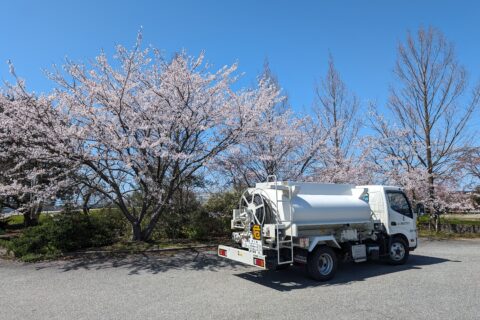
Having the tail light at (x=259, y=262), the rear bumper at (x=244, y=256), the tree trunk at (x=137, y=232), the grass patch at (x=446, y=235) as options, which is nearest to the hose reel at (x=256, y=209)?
the rear bumper at (x=244, y=256)

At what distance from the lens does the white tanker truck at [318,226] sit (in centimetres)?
811

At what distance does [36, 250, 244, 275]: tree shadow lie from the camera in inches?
376

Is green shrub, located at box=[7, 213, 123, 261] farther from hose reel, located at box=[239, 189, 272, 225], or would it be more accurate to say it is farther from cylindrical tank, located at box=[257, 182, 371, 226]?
cylindrical tank, located at box=[257, 182, 371, 226]

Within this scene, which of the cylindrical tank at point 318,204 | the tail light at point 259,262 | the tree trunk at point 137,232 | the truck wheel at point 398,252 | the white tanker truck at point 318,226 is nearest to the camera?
the tail light at point 259,262

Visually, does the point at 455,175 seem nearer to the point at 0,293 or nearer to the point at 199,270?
the point at 199,270

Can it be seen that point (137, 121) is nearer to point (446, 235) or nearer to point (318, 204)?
point (318, 204)

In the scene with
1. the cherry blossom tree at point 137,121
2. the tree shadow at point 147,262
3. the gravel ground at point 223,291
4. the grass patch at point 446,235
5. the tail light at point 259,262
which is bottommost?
the gravel ground at point 223,291

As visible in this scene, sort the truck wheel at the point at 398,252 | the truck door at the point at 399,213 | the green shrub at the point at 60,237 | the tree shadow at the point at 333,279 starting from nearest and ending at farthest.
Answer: the tree shadow at the point at 333,279
the truck wheel at the point at 398,252
the truck door at the point at 399,213
the green shrub at the point at 60,237

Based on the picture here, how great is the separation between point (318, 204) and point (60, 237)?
8.08 meters

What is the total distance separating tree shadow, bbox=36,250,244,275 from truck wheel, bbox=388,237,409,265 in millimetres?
4162

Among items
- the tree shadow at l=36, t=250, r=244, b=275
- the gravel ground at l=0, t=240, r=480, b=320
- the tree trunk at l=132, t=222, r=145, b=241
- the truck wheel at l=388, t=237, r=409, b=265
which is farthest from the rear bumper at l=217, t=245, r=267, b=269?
the tree trunk at l=132, t=222, r=145, b=241

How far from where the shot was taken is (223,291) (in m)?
7.29

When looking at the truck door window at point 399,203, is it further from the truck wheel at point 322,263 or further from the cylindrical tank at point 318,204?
the truck wheel at point 322,263

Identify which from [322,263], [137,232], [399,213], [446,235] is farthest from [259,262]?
[446,235]
